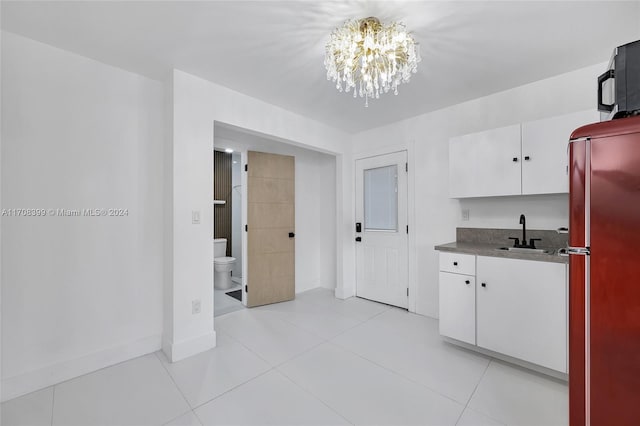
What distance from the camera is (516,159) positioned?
2.26 metres

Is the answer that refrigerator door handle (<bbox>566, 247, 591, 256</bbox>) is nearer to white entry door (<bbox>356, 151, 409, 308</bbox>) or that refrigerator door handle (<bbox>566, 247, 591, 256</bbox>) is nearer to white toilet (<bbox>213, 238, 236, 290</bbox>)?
white entry door (<bbox>356, 151, 409, 308</bbox>)

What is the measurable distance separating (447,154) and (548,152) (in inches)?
38.3

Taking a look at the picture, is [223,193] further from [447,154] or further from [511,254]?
[511,254]

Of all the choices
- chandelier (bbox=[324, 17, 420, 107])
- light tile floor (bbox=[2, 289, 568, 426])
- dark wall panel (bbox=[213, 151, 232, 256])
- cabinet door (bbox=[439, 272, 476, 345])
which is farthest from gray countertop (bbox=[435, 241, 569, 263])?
dark wall panel (bbox=[213, 151, 232, 256])

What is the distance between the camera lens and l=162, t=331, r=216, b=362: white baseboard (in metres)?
2.16

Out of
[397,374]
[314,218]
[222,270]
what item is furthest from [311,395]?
[222,270]

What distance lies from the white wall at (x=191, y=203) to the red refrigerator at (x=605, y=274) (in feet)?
8.01

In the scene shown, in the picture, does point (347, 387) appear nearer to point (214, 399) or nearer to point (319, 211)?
point (214, 399)

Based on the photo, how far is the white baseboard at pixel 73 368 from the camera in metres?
1.74

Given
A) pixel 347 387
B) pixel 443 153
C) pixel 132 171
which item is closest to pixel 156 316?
pixel 132 171

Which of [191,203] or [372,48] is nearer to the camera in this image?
[372,48]

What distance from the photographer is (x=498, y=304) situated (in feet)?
6.82

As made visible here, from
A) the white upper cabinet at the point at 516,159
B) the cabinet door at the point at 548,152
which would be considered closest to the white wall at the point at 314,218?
the white upper cabinet at the point at 516,159

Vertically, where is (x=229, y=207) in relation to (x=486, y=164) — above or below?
below
